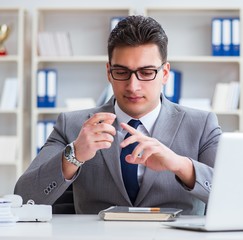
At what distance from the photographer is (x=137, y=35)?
8.02 ft

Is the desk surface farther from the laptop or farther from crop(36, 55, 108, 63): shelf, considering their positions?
crop(36, 55, 108, 63): shelf

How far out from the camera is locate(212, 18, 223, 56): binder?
575 centimetres

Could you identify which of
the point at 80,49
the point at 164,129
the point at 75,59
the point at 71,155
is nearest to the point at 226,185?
the point at 71,155

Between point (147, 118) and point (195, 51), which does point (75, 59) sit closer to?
point (195, 51)

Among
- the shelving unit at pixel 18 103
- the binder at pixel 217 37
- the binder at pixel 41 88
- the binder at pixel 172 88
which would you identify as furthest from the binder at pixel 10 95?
the binder at pixel 217 37

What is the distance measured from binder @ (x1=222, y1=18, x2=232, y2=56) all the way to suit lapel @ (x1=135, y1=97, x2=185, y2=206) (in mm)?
3257

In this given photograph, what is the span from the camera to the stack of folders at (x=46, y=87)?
5.81m

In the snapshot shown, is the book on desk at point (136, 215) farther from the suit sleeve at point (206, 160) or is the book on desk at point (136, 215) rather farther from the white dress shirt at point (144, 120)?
the white dress shirt at point (144, 120)

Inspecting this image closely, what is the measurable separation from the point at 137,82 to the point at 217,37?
3514mm

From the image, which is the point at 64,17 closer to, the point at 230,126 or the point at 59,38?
the point at 59,38

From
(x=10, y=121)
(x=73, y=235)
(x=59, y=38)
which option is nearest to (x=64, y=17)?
(x=59, y=38)

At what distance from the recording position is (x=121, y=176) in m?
2.44

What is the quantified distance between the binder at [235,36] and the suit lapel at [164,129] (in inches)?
128

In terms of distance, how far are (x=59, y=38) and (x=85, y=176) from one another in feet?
11.5
